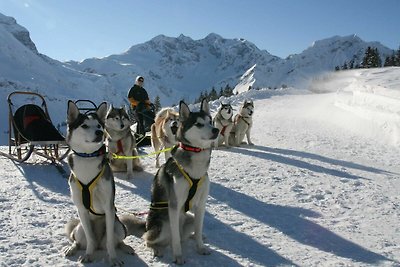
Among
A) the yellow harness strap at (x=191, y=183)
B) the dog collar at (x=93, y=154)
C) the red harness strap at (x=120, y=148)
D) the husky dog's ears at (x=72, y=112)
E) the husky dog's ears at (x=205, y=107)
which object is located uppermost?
the husky dog's ears at (x=205, y=107)

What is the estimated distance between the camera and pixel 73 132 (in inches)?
165

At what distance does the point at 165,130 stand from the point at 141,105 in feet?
12.5

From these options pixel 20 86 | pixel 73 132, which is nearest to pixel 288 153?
pixel 73 132

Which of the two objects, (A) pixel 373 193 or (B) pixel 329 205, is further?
(A) pixel 373 193

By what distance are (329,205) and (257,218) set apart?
141cm

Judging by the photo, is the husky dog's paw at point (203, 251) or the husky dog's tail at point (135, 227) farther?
the husky dog's tail at point (135, 227)

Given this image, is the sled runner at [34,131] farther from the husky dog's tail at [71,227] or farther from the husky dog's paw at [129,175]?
the husky dog's tail at [71,227]

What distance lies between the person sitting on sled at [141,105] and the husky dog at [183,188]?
302 inches

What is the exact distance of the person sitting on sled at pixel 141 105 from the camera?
12094 millimetres

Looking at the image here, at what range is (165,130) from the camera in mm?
8852

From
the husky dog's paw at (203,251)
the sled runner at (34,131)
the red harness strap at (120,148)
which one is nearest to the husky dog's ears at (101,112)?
the husky dog's paw at (203,251)

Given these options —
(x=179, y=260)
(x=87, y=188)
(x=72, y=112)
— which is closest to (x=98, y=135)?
(x=72, y=112)

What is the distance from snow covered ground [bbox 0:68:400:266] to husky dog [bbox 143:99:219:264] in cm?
21

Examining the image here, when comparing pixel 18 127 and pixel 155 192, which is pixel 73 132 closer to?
pixel 155 192
